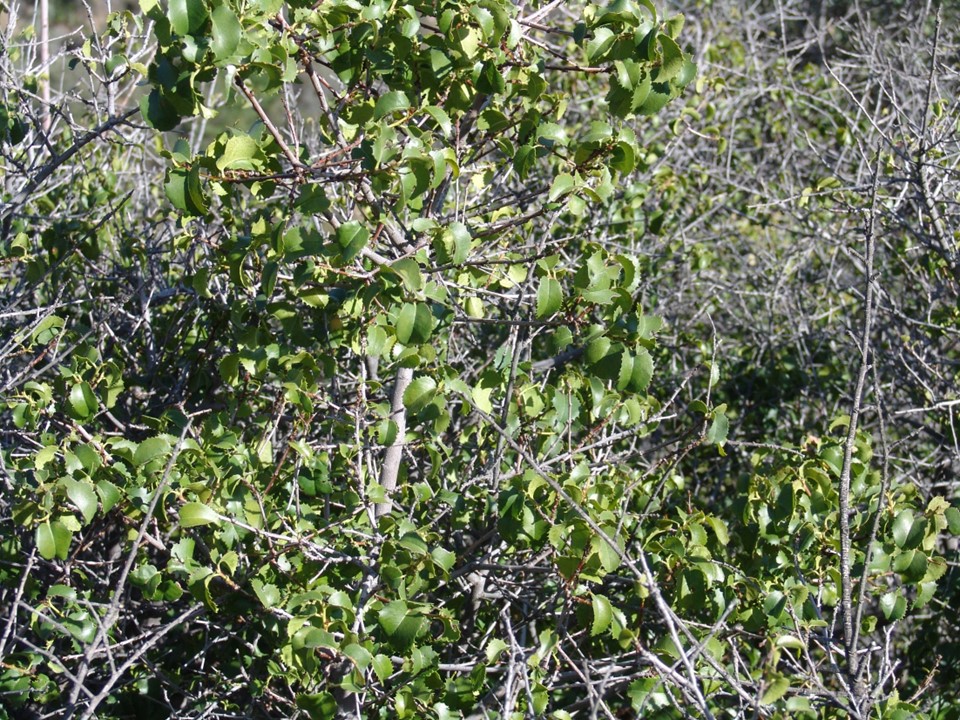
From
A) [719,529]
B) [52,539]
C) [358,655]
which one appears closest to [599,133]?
[719,529]

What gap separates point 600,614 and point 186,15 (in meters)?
1.47

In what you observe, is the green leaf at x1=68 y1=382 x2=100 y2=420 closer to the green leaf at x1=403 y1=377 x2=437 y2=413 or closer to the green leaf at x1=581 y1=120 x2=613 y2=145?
the green leaf at x1=403 y1=377 x2=437 y2=413

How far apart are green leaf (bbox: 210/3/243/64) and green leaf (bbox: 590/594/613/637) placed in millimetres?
1342

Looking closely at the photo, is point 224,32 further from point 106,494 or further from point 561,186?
point 106,494

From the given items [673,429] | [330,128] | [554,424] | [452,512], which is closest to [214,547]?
[452,512]

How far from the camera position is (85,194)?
393 cm

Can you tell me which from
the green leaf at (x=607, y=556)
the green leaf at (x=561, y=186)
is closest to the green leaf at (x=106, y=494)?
the green leaf at (x=607, y=556)

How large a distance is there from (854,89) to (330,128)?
4896mm

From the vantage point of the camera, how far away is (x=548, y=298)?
228cm

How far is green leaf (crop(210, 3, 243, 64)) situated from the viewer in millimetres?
1900

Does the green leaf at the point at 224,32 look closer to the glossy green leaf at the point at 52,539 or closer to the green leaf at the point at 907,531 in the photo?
the glossy green leaf at the point at 52,539

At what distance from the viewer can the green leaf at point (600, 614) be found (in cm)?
214

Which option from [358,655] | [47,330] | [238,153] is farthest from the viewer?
[47,330]

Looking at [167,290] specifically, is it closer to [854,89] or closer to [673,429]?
[673,429]
